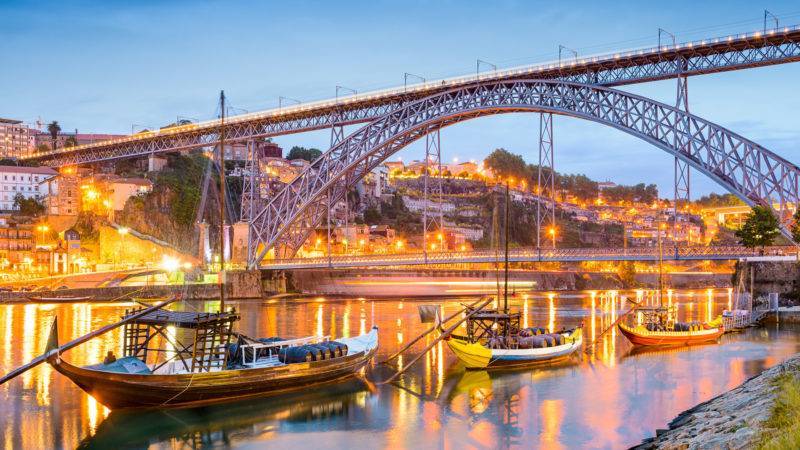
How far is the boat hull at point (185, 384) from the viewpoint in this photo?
63.5 ft

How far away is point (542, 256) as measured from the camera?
48.1m

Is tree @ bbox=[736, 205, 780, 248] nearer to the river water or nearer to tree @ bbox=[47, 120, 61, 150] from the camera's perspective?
the river water

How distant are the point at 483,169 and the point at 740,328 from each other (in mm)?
121962

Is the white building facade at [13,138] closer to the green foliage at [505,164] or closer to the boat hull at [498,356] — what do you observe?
the green foliage at [505,164]

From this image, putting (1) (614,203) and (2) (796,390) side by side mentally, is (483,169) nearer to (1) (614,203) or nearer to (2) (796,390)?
(1) (614,203)

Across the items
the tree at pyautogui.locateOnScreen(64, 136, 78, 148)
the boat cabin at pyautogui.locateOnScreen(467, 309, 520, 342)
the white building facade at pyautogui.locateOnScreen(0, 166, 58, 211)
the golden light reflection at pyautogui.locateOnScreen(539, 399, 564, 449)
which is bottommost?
the golden light reflection at pyautogui.locateOnScreen(539, 399, 564, 449)

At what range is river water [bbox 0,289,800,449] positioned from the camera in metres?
18.0

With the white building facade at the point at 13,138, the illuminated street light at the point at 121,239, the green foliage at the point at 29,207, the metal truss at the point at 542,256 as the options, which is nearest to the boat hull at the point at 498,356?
the metal truss at the point at 542,256

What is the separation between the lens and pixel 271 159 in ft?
373

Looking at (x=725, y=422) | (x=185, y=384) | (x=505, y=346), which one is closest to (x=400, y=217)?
(x=505, y=346)

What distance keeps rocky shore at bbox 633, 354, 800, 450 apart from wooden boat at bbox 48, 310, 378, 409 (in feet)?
32.5

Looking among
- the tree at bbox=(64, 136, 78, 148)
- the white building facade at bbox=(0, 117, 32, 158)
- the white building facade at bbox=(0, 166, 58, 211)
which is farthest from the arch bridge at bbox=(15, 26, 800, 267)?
the white building facade at bbox=(0, 117, 32, 158)

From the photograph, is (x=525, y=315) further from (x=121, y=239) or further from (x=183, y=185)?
(x=183, y=185)

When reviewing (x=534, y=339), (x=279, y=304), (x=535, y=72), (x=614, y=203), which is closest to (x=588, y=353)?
(x=534, y=339)
